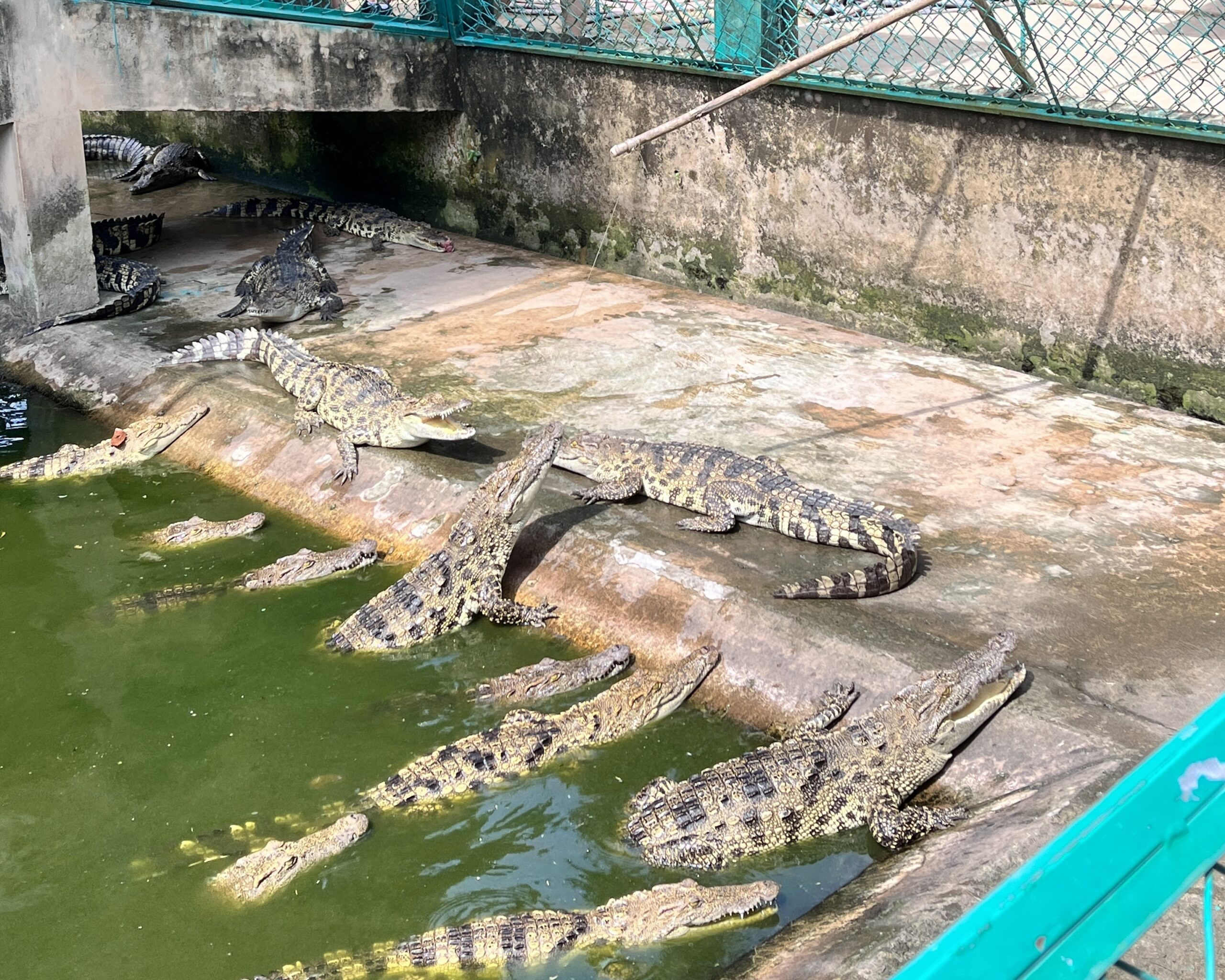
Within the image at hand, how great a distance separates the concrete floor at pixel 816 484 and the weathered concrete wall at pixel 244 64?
3.98 ft

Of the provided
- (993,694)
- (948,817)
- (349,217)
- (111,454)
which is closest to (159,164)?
(349,217)

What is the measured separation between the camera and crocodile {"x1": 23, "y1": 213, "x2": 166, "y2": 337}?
23.1 feet

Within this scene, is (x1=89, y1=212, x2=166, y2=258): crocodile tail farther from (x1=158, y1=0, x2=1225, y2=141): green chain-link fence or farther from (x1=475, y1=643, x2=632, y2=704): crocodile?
(x1=475, y1=643, x2=632, y2=704): crocodile

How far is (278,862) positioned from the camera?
3.26 meters

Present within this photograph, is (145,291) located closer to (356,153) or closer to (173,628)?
(356,153)

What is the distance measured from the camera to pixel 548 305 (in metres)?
7.14

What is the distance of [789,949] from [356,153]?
26.2 ft

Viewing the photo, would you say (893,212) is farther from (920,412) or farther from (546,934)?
(546,934)

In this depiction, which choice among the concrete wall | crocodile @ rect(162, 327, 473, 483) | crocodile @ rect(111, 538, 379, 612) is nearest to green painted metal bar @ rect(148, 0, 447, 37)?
the concrete wall

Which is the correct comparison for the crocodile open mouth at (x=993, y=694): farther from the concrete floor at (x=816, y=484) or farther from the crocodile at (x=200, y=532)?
the crocodile at (x=200, y=532)

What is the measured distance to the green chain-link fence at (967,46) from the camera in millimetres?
5344

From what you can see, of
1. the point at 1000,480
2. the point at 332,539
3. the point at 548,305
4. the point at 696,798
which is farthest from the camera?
the point at 548,305

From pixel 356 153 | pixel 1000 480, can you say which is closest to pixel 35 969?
pixel 1000 480

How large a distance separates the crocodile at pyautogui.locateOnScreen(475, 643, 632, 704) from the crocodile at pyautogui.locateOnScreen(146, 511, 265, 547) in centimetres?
162
